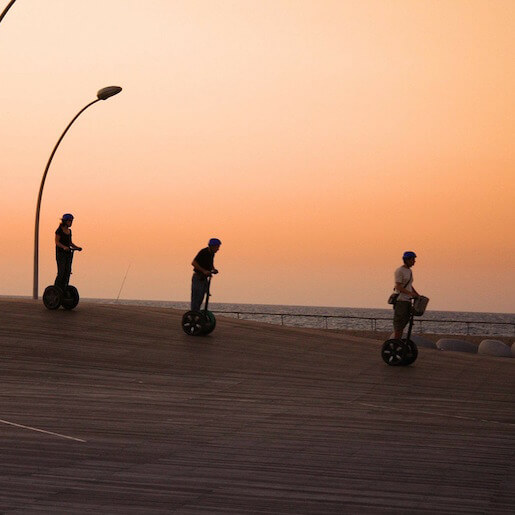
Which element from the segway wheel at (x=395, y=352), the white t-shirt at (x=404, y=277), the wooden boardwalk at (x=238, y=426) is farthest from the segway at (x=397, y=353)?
the white t-shirt at (x=404, y=277)

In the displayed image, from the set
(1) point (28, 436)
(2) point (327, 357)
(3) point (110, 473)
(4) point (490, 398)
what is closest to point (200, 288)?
(2) point (327, 357)

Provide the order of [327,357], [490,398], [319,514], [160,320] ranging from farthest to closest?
[160,320] < [327,357] < [490,398] < [319,514]

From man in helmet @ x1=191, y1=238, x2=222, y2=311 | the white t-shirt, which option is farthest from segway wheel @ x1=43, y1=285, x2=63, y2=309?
the white t-shirt

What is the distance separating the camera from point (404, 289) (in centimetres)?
1708

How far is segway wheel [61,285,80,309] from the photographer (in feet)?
71.4

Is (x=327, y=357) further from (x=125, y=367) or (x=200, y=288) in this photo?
(x=125, y=367)

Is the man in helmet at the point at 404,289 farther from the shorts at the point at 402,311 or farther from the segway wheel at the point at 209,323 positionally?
the segway wheel at the point at 209,323

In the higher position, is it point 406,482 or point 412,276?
point 412,276

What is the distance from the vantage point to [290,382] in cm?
1506

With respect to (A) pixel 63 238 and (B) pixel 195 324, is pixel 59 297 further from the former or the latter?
(B) pixel 195 324

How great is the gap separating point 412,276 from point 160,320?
703 centimetres

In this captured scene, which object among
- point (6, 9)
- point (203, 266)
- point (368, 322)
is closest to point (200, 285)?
point (203, 266)

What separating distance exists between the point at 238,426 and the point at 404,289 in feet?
24.0

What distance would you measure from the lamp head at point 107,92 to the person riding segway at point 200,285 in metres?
10.1
